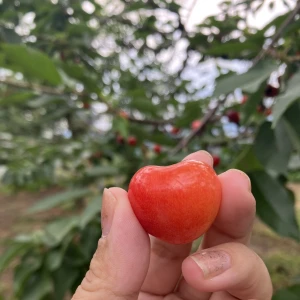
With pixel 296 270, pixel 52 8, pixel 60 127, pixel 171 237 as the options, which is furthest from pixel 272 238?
pixel 171 237

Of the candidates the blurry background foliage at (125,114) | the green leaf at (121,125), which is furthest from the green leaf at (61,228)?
the green leaf at (121,125)

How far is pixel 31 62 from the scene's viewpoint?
1.11 meters

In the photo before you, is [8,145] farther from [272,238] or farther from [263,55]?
[272,238]

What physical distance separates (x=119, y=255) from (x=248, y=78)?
1.79 feet

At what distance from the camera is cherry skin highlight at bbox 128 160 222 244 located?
1.84 feet

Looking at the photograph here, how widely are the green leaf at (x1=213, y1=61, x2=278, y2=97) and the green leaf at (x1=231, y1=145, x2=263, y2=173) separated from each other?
161mm

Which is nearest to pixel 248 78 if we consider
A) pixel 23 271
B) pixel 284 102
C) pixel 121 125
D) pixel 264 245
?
pixel 284 102

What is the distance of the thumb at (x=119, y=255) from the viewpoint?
55 cm

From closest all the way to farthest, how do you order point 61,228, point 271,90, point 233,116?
1. point 271,90
2. point 61,228
3. point 233,116

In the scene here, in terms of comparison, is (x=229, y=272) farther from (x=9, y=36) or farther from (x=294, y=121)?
(x=9, y=36)

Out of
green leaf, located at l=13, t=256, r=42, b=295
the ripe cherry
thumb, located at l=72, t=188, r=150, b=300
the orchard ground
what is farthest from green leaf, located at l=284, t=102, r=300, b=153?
the orchard ground

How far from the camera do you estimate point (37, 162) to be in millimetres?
1951

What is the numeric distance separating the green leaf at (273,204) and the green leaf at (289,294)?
0.13 meters

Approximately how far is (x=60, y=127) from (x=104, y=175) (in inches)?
46.7
